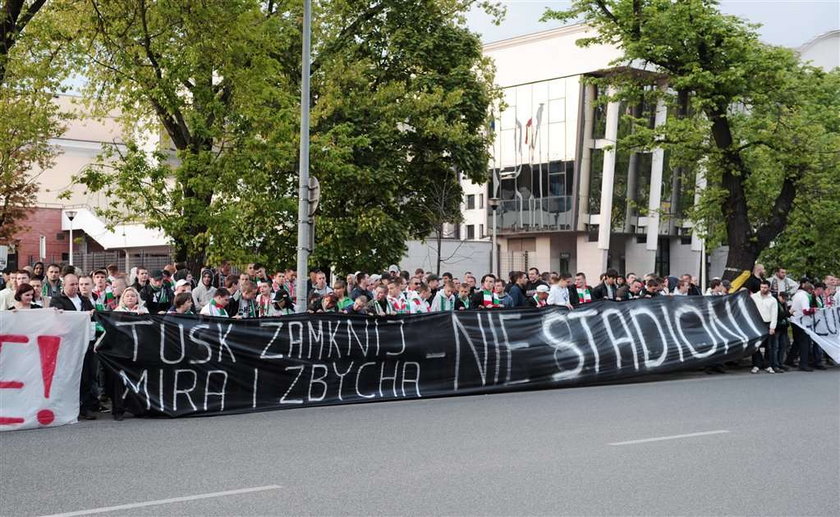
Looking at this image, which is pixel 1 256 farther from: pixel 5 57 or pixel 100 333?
pixel 100 333

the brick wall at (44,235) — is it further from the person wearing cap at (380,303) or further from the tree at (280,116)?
the person wearing cap at (380,303)

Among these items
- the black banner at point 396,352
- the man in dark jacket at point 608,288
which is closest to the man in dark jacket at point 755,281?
the black banner at point 396,352

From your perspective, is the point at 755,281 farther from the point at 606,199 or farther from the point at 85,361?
the point at 606,199

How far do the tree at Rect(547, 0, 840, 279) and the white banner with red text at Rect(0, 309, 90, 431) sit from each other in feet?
62.3

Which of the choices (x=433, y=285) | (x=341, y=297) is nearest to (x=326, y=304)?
(x=341, y=297)

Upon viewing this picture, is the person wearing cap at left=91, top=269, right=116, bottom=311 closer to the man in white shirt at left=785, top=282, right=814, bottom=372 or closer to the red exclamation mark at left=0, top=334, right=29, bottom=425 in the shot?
the red exclamation mark at left=0, top=334, right=29, bottom=425

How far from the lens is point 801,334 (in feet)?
71.2

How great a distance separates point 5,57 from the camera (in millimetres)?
18266

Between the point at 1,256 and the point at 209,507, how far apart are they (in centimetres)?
3518

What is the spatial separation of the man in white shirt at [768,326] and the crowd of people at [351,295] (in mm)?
20

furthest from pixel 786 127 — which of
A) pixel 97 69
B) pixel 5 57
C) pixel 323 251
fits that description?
pixel 5 57

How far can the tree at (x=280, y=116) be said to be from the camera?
2286 centimetres

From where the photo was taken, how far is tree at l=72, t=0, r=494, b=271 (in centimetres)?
2286

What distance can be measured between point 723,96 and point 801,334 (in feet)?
28.1
